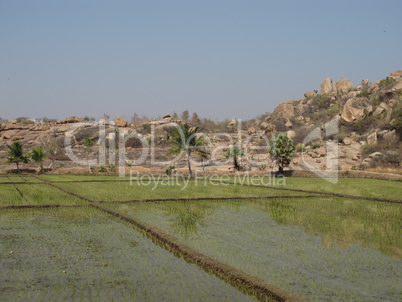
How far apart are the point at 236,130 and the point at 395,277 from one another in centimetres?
5598

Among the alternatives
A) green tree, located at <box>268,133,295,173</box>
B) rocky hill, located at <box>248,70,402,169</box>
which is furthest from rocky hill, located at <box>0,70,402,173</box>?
green tree, located at <box>268,133,295,173</box>

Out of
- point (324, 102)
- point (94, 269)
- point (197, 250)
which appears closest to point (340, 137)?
point (324, 102)

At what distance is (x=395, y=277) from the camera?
7.54 metres

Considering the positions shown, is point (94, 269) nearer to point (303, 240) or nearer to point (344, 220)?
point (303, 240)

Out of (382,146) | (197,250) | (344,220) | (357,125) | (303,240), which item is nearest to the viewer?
(197,250)

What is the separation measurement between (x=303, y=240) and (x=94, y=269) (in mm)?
4873

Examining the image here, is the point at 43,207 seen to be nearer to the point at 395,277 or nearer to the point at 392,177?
the point at 395,277

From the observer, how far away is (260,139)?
52281 mm

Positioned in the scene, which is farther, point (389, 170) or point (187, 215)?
point (389, 170)

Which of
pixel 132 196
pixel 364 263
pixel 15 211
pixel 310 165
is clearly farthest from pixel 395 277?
pixel 310 165

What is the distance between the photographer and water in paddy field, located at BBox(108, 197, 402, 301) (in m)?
7.21

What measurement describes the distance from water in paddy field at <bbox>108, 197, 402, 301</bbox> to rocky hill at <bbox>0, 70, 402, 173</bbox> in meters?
18.7

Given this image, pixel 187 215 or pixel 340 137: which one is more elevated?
pixel 340 137

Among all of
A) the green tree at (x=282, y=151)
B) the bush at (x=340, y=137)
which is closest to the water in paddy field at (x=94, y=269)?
the green tree at (x=282, y=151)
